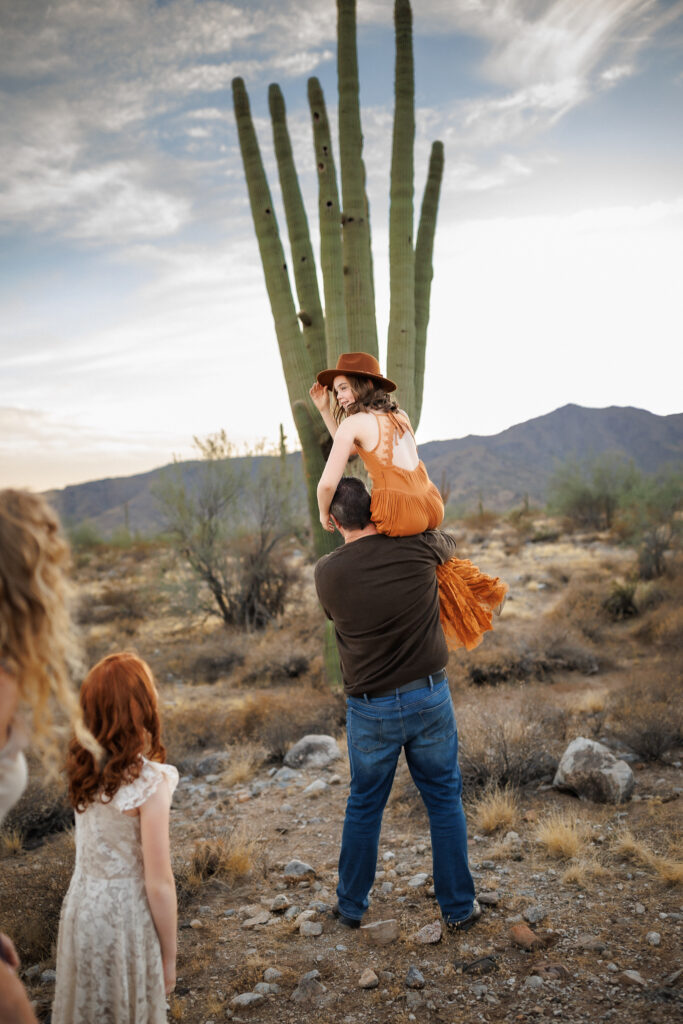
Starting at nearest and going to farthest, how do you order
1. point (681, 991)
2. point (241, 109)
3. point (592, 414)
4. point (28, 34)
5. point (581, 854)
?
point (681, 991) → point (581, 854) → point (241, 109) → point (28, 34) → point (592, 414)

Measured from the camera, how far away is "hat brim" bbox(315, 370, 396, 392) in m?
3.11

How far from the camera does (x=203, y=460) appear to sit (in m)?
13.4

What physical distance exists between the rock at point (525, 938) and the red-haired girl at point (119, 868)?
170cm

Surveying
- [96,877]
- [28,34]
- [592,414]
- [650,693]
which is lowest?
[650,693]

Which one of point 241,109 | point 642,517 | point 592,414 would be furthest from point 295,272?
point 592,414

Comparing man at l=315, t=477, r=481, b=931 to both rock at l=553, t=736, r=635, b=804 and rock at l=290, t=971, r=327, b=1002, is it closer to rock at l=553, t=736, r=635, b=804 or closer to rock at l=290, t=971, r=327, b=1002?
rock at l=290, t=971, r=327, b=1002

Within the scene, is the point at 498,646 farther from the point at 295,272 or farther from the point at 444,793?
the point at 444,793

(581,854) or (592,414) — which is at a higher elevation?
(592,414)

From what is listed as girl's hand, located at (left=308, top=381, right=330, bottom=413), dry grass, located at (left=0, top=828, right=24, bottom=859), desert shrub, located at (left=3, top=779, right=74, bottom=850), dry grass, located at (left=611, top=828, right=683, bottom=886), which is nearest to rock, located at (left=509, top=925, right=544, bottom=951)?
dry grass, located at (left=611, top=828, right=683, bottom=886)

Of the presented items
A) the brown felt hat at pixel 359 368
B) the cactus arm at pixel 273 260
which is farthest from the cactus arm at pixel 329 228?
the brown felt hat at pixel 359 368

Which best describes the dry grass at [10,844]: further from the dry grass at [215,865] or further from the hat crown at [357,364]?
the hat crown at [357,364]

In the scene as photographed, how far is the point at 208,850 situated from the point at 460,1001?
1.78 m

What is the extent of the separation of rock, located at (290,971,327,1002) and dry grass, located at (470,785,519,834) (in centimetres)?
168

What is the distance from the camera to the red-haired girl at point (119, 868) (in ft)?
6.03
